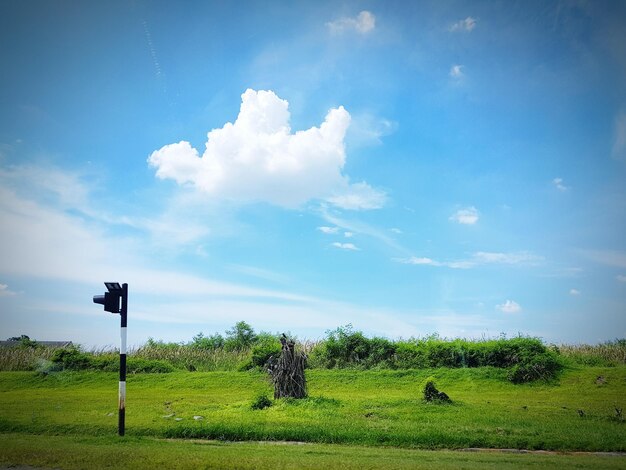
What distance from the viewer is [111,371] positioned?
30062 mm

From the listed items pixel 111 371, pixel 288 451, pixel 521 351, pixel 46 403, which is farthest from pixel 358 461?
pixel 111 371

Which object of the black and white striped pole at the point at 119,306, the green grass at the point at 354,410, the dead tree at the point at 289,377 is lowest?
the green grass at the point at 354,410

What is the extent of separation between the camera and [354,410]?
1706cm

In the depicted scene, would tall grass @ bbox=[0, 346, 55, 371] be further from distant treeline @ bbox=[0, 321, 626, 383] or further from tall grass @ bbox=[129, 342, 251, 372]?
tall grass @ bbox=[129, 342, 251, 372]

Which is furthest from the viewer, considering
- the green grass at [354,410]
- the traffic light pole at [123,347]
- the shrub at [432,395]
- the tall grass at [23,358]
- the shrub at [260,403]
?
the tall grass at [23,358]

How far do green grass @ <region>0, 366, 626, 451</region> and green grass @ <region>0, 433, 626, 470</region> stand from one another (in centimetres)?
143

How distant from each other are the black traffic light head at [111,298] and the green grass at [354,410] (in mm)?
3836

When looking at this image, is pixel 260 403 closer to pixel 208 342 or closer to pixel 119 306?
pixel 119 306

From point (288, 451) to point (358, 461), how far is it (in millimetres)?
2117

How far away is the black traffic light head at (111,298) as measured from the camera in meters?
13.4

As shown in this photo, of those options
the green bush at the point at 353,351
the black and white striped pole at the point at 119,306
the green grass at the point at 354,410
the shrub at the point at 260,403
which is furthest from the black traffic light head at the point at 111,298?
the green bush at the point at 353,351

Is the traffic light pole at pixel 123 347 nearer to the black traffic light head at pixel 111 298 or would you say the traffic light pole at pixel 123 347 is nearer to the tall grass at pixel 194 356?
the black traffic light head at pixel 111 298

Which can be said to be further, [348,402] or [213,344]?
[213,344]

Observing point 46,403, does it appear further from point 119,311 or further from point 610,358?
point 610,358
